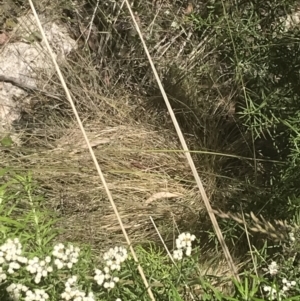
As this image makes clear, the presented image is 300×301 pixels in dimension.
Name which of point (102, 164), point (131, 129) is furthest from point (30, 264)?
point (131, 129)

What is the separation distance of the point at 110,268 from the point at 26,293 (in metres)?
0.18

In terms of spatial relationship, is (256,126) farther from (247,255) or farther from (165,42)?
(165,42)

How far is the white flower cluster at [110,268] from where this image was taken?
1121 millimetres

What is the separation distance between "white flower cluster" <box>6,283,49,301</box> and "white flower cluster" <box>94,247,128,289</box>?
0.36ft

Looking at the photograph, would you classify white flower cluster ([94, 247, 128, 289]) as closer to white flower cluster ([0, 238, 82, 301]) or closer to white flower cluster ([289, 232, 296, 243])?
white flower cluster ([0, 238, 82, 301])

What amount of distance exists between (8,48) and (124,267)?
1.21m

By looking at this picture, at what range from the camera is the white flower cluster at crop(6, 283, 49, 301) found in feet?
3.64

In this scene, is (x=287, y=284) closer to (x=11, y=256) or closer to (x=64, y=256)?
(x=64, y=256)

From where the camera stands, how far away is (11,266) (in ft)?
3.71

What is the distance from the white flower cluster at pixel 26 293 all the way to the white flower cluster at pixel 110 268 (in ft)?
0.36

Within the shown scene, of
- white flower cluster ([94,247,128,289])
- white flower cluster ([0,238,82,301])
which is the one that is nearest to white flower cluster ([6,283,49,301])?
white flower cluster ([0,238,82,301])

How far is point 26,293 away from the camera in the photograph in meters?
1.12

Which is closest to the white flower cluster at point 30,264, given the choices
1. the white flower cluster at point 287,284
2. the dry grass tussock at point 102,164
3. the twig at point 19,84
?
the white flower cluster at point 287,284

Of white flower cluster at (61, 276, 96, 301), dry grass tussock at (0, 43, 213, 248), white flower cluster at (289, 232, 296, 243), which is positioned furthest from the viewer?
dry grass tussock at (0, 43, 213, 248)
